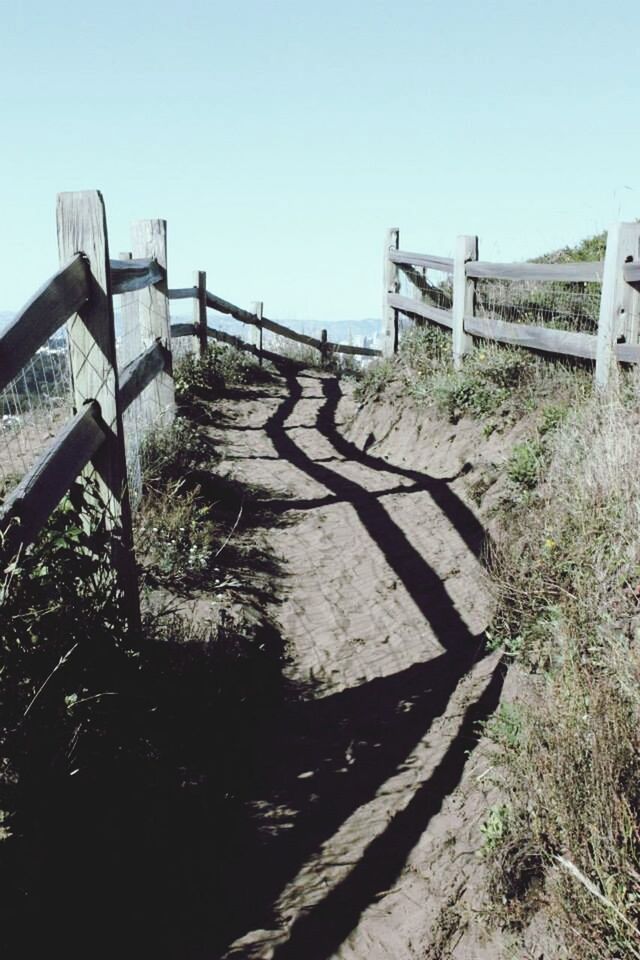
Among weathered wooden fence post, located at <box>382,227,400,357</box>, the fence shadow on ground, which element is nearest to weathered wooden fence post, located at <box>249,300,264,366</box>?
weathered wooden fence post, located at <box>382,227,400,357</box>

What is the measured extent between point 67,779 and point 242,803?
925 millimetres

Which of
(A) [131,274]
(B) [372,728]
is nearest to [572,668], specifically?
(B) [372,728]

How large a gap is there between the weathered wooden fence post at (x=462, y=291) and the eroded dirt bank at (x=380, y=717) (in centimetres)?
161

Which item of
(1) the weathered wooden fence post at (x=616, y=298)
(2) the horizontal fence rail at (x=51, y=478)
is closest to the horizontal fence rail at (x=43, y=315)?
(2) the horizontal fence rail at (x=51, y=478)

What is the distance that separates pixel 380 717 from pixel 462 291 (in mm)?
6816

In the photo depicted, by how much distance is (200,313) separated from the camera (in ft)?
47.5

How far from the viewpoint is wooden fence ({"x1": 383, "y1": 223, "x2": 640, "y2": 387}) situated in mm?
7352

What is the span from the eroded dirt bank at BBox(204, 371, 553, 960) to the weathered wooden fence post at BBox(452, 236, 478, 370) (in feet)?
5.30

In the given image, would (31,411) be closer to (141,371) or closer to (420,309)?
(141,371)

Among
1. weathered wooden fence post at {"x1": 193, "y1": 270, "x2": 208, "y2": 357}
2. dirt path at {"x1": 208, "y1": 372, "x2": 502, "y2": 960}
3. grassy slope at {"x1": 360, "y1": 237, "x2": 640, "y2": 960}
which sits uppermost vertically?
weathered wooden fence post at {"x1": 193, "y1": 270, "x2": 208, "y2": 357}

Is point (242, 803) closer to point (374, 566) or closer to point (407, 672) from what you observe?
point (407, 672)

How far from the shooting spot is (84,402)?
14.2ft

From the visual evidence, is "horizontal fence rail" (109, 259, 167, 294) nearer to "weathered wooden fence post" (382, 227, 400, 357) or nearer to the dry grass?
the dry grass

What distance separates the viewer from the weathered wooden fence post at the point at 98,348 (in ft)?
13.9
